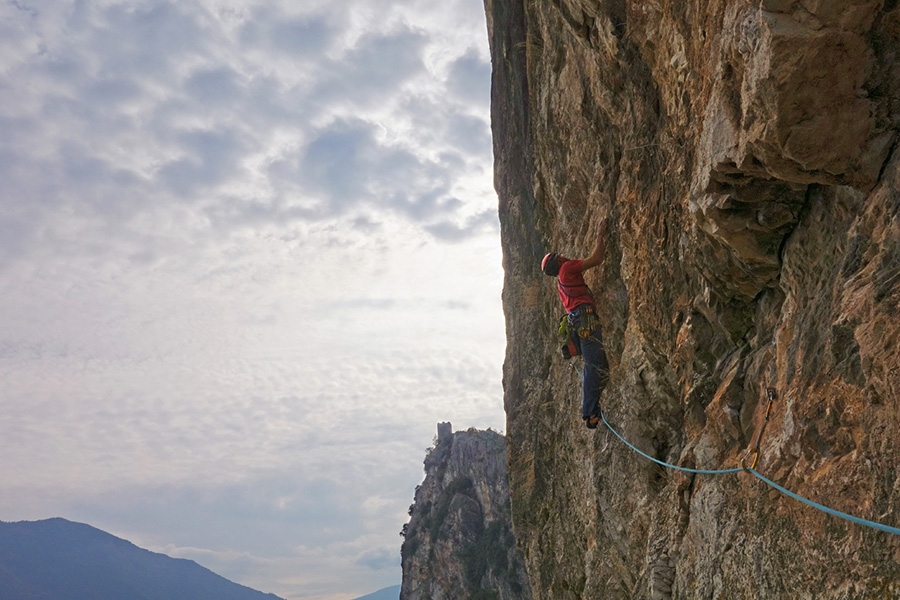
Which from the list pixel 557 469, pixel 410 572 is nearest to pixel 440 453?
pixel 410 572

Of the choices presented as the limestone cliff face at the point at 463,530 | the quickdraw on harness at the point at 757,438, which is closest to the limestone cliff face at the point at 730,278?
the quickdraw on harness at the point at 757,438

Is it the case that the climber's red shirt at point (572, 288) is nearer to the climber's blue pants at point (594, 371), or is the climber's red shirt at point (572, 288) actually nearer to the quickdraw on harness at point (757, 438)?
the climber's blue pants at point (594, 371)

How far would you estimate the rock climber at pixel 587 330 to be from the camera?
25.7 ft

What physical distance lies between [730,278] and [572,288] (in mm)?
3017

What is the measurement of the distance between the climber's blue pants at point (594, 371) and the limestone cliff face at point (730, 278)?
195mm

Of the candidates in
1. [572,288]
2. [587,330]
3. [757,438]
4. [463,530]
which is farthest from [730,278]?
[463,530]

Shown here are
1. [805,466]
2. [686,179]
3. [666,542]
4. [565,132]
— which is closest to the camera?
[805,466]

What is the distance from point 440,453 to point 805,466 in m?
59.8

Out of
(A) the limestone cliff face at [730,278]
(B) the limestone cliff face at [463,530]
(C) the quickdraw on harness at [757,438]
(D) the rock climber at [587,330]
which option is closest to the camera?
(A) the limestone cliff face at [730,278]

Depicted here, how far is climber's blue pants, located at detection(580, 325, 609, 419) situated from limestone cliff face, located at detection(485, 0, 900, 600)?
0.19m

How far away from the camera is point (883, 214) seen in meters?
3.34

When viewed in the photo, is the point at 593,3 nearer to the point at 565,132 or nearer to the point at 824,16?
the point at 565,132

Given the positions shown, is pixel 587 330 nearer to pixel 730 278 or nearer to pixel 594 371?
pixel 594 371

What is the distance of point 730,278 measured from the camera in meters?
5.11
